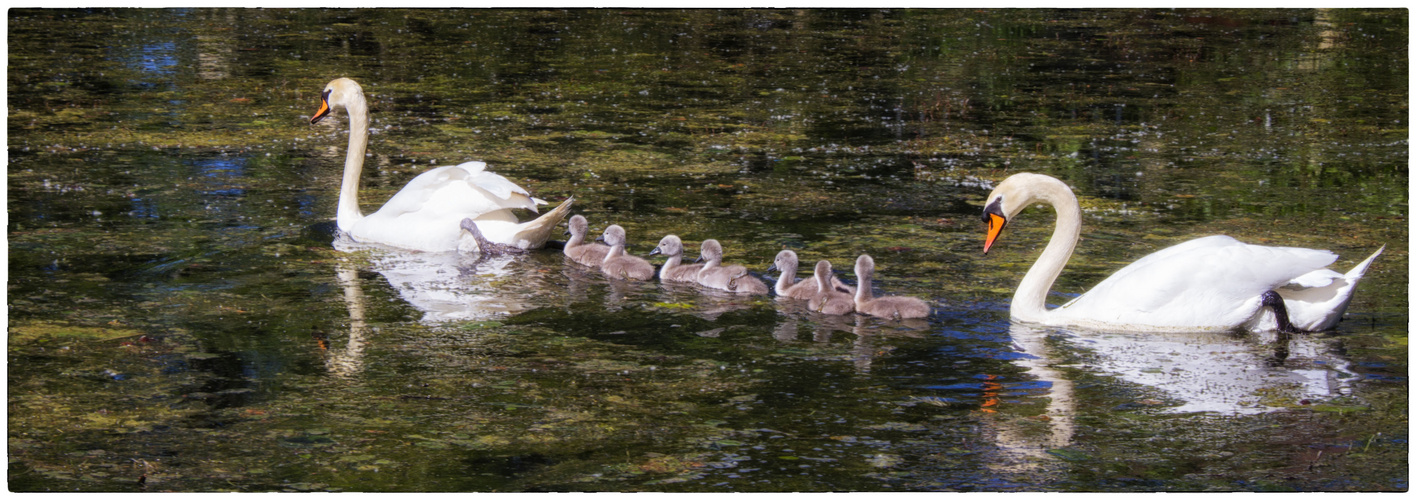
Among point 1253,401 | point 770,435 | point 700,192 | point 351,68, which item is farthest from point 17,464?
point 351,68

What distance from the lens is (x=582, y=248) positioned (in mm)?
8188

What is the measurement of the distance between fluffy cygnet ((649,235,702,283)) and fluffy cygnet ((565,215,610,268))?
30 centimetres

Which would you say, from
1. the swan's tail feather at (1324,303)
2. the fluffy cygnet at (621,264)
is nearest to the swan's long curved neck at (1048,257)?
the swan's tail feather at (1324,303)

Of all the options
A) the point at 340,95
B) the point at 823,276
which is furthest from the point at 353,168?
the point at 823,276

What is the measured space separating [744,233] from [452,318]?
2.22m

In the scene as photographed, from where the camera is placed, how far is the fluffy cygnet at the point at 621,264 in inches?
307

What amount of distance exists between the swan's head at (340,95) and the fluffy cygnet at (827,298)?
3.72m

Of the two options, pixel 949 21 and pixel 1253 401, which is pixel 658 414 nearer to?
pixel 1253 401

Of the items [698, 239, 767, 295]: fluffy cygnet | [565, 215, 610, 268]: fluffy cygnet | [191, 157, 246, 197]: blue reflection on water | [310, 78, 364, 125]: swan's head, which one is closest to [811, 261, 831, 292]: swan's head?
[698, 239, 767, 295]: fluffy cygnet

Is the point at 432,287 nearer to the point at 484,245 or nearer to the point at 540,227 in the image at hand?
the point at 484,245

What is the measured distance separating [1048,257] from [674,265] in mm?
1931

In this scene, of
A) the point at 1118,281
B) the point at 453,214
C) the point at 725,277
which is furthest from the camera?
the point at 453,214

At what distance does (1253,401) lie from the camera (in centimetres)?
585

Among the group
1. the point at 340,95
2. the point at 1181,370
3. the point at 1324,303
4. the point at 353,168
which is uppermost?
the point at 340,95
